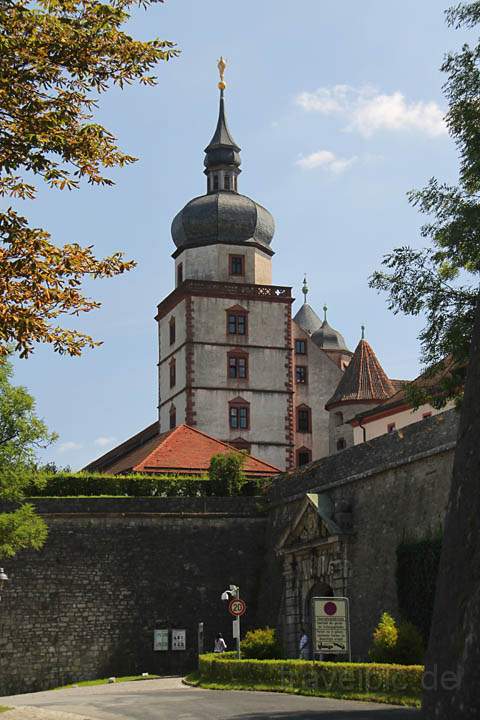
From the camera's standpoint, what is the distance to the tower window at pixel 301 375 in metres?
73.2

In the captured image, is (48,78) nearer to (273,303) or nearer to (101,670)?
(101,670)

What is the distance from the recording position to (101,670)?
39.7 m

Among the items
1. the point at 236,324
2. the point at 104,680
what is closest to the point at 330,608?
the point at 104,680

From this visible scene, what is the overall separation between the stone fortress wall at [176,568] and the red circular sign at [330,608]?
959cm

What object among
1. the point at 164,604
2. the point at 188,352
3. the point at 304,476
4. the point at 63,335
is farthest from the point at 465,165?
the point at 188,352

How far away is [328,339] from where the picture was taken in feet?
307

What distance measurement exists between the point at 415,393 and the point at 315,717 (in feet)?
24.7

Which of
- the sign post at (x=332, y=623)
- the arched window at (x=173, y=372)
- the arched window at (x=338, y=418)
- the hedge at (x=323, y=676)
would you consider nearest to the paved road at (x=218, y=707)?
the hedge at (x=323, y=676)

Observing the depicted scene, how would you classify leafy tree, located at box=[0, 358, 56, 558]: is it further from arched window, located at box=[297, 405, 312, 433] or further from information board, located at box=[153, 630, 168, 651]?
arched window, located at box=[297, 405, 312, 433]

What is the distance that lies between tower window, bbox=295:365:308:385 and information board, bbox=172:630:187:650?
33.8m

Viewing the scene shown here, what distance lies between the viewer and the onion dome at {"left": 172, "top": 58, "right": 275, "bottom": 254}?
6994 cm

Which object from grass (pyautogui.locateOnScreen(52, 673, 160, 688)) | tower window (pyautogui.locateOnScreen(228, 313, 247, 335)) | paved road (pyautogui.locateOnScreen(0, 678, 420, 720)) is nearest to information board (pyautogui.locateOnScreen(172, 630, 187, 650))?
grass (pyautogui.locateOnScreen(52, 673, 160, 688))

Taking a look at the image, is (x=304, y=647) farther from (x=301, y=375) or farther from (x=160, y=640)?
(x=301, y=375)

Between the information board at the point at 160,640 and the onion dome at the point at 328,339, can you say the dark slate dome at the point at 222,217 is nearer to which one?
the onion dome at the point at 328,339
